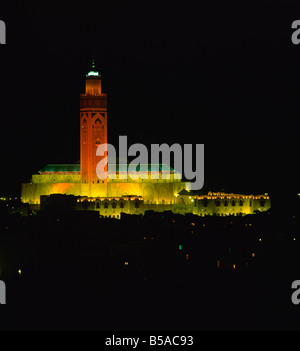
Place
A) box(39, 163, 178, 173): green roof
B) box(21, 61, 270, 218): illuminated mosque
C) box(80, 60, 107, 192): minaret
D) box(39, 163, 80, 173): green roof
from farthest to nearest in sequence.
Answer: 1. box(39, 163, 80, 173): green roof
2. box(39, 163, 178, 173): green roof
3. box(80, 60, 107, 192): minaret
4. box(21, 61, 270, 218): illuminated mosque

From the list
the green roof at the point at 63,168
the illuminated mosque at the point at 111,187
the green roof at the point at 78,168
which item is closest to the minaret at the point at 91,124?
the illuminated mosque at the point at 111,187

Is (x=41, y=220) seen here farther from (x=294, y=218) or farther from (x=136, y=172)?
(x=294, y=218)

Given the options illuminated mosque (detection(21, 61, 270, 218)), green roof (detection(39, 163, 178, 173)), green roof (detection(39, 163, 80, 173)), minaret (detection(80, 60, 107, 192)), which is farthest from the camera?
green roof (detection(39, 163, 80, 173))

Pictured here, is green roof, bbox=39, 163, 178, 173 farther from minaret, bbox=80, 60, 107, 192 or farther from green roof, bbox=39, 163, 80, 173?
minaret, bbox=80, 60, 107, 192

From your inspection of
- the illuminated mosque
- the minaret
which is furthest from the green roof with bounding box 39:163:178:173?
the minaret

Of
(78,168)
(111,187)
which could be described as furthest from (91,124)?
(111,187)

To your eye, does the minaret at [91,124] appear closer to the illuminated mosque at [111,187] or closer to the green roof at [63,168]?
the illuminated mosque at [111,187]

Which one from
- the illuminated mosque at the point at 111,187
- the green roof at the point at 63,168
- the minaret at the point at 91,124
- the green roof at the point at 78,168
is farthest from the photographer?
the green roof at the point at 63,168

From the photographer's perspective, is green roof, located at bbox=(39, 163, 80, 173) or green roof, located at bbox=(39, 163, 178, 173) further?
green roof, located at bbox=(39, 163, 80, 173)

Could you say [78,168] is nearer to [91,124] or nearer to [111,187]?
[111,187]
